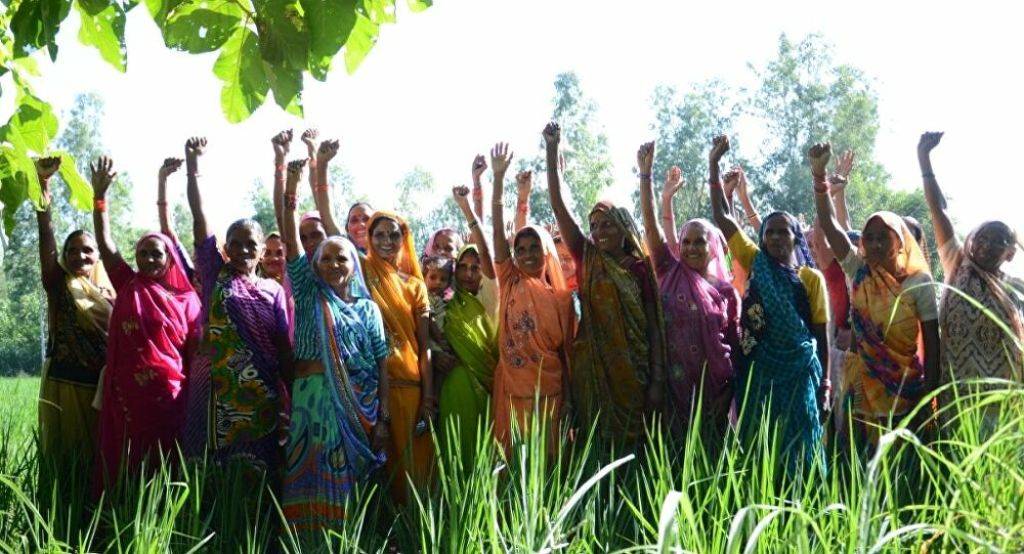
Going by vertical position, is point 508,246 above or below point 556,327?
above

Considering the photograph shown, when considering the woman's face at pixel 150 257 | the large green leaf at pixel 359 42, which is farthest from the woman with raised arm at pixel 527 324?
the large green leaf at pixel 359 42

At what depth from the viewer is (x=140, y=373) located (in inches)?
200

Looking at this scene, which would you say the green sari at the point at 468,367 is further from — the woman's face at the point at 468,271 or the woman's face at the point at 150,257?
the woman's face at the point at 150,257

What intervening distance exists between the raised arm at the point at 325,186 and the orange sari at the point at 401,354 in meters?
0.26

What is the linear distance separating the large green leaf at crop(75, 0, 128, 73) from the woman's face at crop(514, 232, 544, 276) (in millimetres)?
2599

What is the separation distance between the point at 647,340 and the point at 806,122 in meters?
30.3

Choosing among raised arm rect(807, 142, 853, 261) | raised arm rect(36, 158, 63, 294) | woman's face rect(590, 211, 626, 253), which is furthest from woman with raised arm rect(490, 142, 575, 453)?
raised arm rect(36, 158, 63, 294)

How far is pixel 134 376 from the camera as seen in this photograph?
16.7ft

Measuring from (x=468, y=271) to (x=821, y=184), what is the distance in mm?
1921

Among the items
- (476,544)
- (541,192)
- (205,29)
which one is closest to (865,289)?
(476,544)

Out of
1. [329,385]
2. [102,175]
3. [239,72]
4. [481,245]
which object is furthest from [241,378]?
[239,72]

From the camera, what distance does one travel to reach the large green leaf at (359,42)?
2.79 meters

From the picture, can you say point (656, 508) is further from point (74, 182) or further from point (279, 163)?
point (279, 163)

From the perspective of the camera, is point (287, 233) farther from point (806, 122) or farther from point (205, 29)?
point (806, 122)
